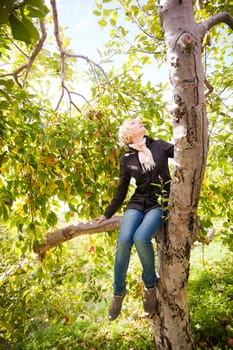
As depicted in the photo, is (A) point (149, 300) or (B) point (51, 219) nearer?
(A) point (149, 300)

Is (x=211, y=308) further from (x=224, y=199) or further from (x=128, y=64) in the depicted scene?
(x=128, y=64)

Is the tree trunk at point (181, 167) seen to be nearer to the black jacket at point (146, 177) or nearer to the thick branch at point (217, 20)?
the thick branch at point (217, 20)

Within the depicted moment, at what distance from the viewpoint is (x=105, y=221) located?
1988mm

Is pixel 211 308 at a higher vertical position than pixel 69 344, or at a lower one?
higher

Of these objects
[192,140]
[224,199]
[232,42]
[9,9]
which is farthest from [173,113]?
[232,42]

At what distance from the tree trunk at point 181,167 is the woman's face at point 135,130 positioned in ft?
1.72

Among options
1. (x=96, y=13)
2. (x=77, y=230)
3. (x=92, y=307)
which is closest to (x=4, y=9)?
(x=77, y=230)

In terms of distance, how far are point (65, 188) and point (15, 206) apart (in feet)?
1.56

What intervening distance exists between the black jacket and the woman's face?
103mm

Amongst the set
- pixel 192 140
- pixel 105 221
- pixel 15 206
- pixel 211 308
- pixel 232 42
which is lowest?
pixel 211 308

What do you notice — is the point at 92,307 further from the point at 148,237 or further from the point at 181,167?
the point at 181,167

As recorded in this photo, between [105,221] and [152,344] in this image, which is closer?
[105,221]

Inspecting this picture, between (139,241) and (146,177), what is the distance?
48 centimetres

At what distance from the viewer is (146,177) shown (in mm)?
1883
